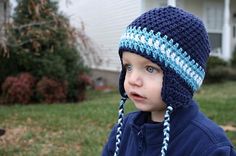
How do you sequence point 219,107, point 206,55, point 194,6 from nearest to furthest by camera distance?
point 206,55 → point 219,107 → point 194,6

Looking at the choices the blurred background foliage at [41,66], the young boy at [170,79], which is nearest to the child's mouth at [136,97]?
the young boy at [170,79]

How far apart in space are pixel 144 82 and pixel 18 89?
1079cm

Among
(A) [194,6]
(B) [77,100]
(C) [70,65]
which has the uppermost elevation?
(A) [194,6]

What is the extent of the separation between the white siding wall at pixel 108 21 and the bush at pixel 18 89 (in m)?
5.39

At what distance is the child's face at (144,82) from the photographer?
1.93 m

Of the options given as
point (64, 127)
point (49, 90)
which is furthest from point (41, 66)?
point (64, 127)

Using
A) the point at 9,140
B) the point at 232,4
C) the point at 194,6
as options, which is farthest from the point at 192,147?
the point at 232,4

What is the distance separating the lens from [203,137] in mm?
1899

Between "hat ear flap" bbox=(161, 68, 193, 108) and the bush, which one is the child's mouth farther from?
the bush

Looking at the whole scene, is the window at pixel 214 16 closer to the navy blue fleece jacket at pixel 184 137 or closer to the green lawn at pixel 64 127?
the green lawn at pixel 64 127

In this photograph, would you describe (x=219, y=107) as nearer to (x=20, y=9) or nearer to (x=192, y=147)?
(x=20, y=9)

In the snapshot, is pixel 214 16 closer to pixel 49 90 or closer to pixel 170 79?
pixel 49 90

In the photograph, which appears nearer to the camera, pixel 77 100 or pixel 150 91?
pixel 150 91

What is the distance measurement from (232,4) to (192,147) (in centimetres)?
1848
